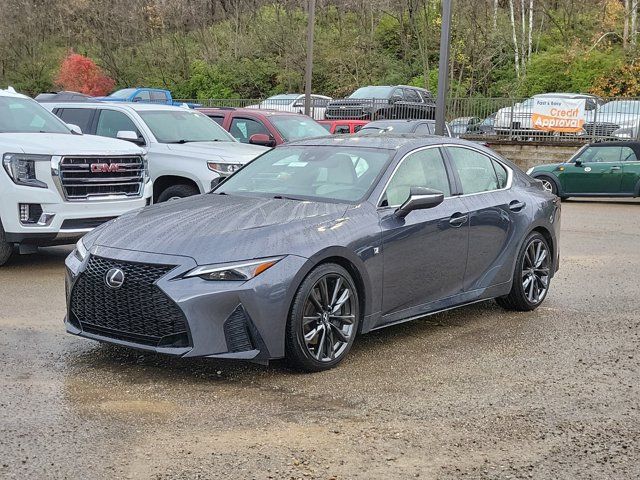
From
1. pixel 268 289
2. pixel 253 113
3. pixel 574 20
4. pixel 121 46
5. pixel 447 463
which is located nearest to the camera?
pixel 447 463

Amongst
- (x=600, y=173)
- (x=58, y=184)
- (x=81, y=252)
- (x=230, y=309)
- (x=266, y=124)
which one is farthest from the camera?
(x=600, y=173)

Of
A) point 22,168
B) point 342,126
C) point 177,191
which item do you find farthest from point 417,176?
point 342,126

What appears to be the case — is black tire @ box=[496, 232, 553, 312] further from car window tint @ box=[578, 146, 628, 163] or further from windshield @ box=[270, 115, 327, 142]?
car window tint @ box=[578, 146, 628, 163]

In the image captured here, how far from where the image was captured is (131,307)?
5.70m

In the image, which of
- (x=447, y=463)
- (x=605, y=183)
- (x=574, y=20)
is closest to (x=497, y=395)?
(x=447, y=463)

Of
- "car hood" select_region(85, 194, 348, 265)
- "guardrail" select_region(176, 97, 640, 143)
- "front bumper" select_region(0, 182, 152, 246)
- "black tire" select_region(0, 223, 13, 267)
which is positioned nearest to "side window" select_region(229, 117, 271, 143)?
"front bumper" select_region(0, 182, 152, 246)

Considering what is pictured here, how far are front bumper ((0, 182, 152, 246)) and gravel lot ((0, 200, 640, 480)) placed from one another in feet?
6.19

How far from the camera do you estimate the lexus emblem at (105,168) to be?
1012 cm

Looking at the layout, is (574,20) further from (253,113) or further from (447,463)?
(447,463)

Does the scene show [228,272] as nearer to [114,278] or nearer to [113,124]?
[114,278]

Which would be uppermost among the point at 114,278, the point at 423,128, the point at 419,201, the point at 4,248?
the point at 419,201

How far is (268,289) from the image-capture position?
220 inches

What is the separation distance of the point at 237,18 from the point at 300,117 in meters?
43.2

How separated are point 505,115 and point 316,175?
2414 cm
